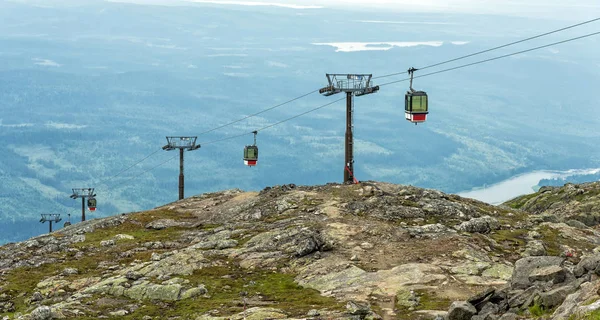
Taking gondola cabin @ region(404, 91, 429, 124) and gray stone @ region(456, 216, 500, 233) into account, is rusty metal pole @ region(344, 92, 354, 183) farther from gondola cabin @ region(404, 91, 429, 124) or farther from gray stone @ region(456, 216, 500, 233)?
gray stone @ region(456, 216, 500, 233)

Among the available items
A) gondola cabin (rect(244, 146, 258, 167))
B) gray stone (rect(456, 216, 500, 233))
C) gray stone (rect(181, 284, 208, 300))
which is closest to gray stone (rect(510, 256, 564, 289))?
gray stone (rect(181, 284, 208, 300))

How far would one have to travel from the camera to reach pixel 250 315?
33.0 m

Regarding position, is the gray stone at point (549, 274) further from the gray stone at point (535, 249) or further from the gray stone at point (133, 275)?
the gray stone at point (133, 275)

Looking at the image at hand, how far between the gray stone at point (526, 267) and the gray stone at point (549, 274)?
26 centimetres

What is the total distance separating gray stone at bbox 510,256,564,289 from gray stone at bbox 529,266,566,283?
0.26m

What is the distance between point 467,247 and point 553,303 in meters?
17.1

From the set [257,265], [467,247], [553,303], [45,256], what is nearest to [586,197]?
[467,247]

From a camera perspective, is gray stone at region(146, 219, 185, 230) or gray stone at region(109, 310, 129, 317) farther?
gray stone at region(146, 219, 185, 230)

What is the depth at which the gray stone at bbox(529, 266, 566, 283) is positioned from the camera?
90.5 ft

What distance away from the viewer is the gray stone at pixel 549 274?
27.6 meters

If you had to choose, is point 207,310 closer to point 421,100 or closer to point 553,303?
point 553,303

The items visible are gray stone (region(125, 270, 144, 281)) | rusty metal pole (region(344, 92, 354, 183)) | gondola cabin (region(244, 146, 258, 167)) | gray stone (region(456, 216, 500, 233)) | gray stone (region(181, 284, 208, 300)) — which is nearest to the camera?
gray stone (region(181, 284, 208, 300))

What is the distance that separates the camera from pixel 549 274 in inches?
1095

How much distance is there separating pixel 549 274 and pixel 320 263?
50.4 feet
